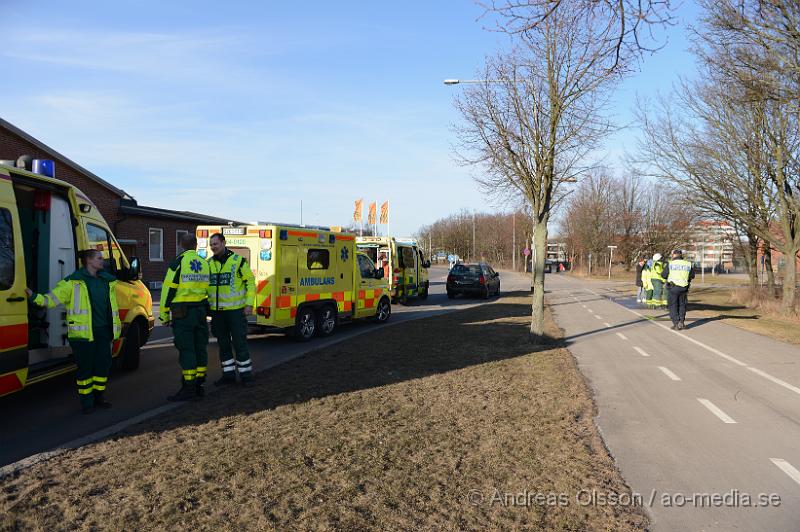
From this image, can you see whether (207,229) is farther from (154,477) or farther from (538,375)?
(154,477)

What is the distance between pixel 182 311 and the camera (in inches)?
264

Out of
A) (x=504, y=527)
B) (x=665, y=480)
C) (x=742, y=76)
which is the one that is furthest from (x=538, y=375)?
(x=742, y=76)

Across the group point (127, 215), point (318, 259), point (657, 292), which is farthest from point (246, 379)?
point (127, 215)

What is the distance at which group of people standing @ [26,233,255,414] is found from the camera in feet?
20.2

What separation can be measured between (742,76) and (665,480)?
13307 millimetres

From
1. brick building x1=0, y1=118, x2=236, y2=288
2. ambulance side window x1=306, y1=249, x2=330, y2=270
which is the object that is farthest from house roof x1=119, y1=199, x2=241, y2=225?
ambulance side window x1=306, y1=249, x2=330, y2=270

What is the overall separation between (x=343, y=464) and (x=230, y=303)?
345 cm

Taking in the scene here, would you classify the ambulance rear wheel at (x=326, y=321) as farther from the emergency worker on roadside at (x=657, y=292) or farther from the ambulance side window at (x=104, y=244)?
the emergency worker on roadside at (x=657, y=292)

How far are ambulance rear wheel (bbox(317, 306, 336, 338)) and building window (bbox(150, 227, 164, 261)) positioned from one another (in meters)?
16.4

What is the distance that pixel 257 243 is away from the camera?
11.0 metres

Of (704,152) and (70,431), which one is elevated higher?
(704,152)

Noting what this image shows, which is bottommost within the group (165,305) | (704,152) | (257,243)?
(165,305)

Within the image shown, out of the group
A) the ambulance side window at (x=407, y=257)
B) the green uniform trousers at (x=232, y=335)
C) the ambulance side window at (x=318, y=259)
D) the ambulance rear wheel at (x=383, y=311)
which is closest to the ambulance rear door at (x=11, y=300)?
the green uniform trousers at (x=232, y=335)

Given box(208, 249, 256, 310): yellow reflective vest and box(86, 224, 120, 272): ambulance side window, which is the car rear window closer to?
box(86, 224, 120, 272): ambulance side window
